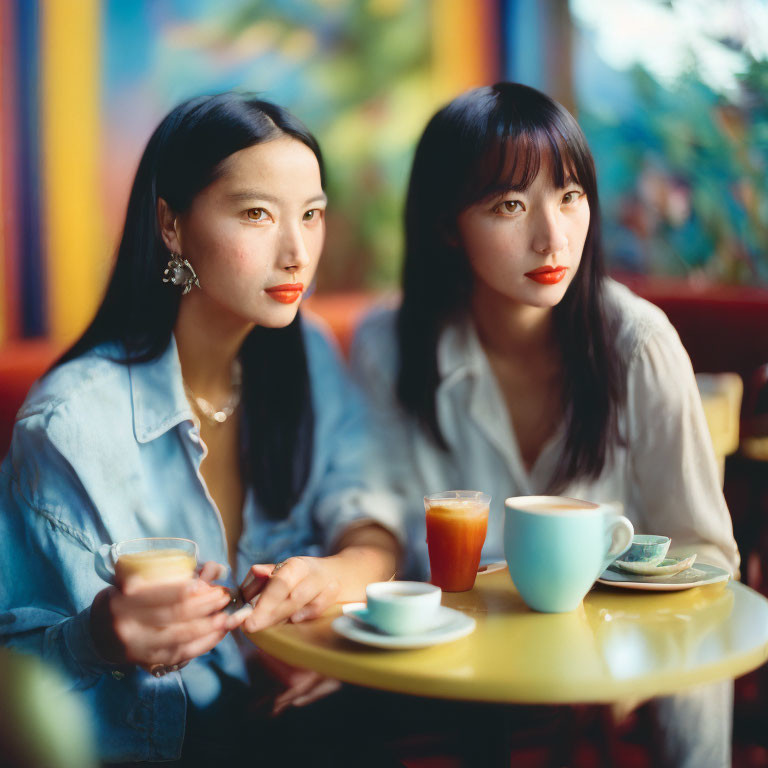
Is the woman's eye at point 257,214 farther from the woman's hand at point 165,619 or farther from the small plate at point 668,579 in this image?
the small plate at point 668,579

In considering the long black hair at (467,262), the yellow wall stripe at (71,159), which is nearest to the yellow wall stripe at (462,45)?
the yellow wall stripe at (71,159)

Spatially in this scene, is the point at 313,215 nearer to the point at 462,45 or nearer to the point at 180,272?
the point at 180,272

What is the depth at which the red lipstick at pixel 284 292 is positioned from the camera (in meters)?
1.34

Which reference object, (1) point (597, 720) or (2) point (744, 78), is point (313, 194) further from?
(2) point (744, 78)

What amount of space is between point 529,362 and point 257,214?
56cm

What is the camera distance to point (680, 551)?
1.30m

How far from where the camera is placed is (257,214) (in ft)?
4.34

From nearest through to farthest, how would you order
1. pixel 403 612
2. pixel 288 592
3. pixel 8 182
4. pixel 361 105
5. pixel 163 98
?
pixel 403 612, pixel 288 592, pixel 8 182, pixel 163 98, pixel 361 105

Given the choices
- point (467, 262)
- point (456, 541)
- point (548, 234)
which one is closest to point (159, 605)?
point (456, 541)

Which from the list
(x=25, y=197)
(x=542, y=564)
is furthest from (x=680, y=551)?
(x=25, y=197)

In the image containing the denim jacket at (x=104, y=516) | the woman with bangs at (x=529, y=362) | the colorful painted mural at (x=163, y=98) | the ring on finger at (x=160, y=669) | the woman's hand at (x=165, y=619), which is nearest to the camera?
the woman's hand at (x=165, y=619)

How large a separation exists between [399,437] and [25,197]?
1.36m

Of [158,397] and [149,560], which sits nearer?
[149,560]

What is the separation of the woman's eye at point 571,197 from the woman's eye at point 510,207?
0.21 ft
